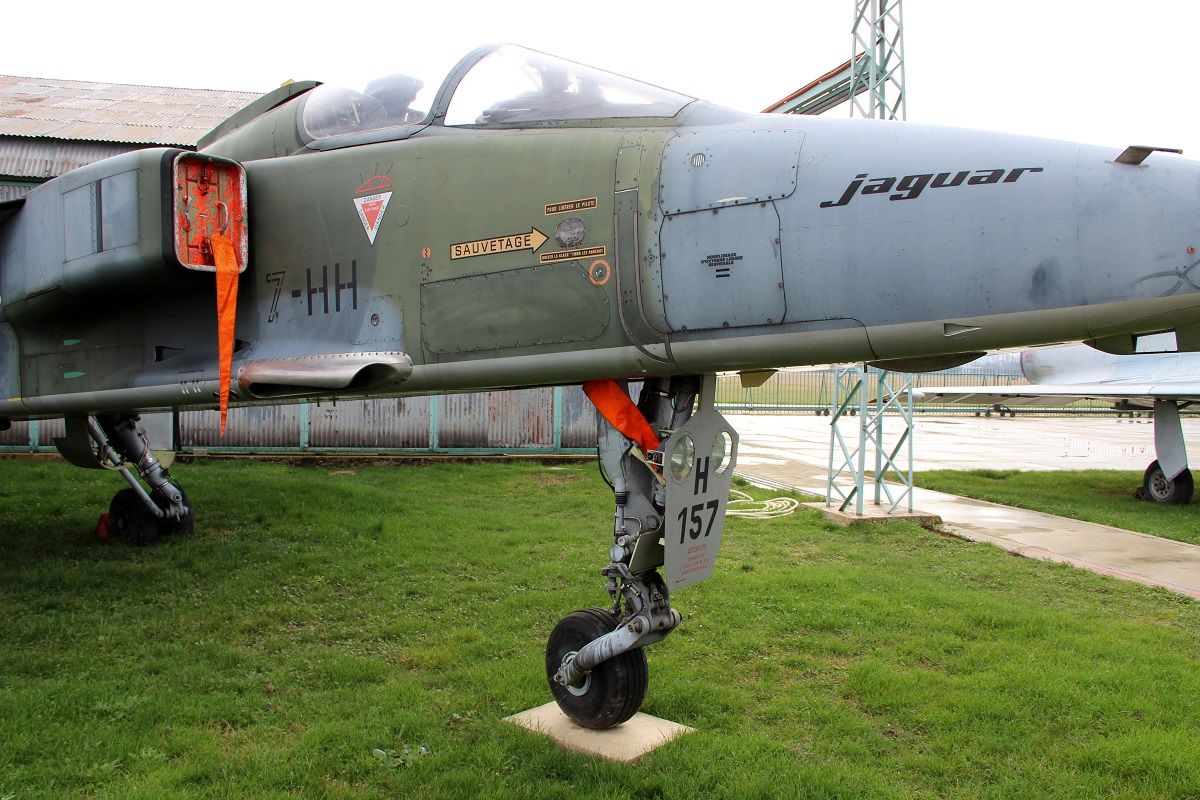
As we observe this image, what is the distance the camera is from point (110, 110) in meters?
16.7

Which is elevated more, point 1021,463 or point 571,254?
point 571,254

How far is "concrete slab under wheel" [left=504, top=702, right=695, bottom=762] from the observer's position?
4180mm

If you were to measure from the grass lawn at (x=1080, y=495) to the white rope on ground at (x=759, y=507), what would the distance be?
3.68m

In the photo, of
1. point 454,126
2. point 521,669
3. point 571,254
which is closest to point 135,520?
point 521,669

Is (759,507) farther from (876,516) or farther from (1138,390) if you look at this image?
(1138,390)

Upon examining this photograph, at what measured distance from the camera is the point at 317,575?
7.55 metres

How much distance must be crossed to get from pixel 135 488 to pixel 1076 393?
14979mm

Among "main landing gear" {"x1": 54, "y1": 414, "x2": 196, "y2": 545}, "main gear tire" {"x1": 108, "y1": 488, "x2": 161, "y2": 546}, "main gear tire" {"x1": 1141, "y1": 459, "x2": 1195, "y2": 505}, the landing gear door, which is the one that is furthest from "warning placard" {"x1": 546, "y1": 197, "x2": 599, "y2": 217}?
"main gear tire" {"x1": 1141, "y1": 459, "x2": 1195, "y2": 505}

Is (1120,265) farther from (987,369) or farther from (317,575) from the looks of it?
(987,369)

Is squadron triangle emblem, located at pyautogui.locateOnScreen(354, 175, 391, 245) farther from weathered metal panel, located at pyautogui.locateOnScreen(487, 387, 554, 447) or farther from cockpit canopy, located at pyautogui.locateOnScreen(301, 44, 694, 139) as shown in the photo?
weathered metal panel, located at pyautogui.locateOnScreen(487, 387, 554, 447)

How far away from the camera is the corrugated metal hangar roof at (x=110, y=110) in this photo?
14.8 meters

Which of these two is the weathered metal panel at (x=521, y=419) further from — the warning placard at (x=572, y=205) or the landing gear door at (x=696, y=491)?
the warning placard at (x=572, y=205)

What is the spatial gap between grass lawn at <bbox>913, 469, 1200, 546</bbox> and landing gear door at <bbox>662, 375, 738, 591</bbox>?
9.05m

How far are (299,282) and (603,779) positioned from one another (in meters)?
2.77
